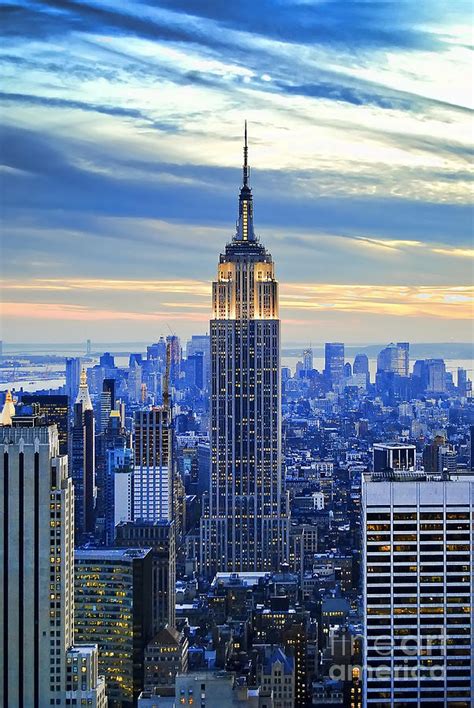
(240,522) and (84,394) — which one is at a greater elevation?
(84,394)

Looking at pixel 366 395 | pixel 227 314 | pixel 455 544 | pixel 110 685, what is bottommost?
pixel 110 685

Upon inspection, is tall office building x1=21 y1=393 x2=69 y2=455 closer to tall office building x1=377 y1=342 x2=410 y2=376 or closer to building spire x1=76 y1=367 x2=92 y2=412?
building spire x1=76 y1=367 x2=92 y2=412

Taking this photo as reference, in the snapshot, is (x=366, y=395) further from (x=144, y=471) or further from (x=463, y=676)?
(x=463, y=676)

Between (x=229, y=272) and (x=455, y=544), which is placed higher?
(x=229, y=272)

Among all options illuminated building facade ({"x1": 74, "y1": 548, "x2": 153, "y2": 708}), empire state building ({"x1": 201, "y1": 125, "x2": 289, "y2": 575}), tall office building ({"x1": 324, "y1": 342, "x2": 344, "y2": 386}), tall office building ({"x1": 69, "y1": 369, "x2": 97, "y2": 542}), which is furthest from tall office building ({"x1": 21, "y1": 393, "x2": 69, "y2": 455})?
empire state building ({"x1": 201, "y1": 125, "x2": 289, "y2": 575})

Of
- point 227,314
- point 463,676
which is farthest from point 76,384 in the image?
point 227,314

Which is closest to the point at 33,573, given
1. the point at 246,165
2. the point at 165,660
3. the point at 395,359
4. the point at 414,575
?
the point at 165,660

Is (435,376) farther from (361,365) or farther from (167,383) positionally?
(167,383)
